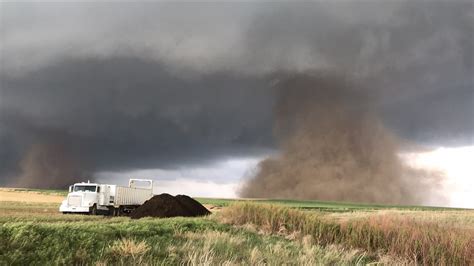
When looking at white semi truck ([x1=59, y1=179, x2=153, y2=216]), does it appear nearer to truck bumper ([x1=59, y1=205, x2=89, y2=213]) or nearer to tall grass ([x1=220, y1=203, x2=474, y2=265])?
truck bumper ([x1=59, y1=205, x2=89, y2=213])

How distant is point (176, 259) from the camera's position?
1252 centimetres

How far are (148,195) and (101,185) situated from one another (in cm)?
986

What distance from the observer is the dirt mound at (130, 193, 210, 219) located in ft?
126

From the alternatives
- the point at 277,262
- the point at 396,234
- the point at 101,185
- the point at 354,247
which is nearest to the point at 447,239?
the point at 396,234

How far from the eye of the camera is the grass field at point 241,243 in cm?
1144

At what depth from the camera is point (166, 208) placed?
39.2 metres

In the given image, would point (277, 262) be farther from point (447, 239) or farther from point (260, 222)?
point (260, 222)

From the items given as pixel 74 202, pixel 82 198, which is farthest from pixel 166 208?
pixel 74 202

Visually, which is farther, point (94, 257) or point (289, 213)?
point (289, 213)

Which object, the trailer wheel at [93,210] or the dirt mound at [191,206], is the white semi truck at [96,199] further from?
the dirt mound at [191,206]

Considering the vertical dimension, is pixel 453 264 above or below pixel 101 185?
below

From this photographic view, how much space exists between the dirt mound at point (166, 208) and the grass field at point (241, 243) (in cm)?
831

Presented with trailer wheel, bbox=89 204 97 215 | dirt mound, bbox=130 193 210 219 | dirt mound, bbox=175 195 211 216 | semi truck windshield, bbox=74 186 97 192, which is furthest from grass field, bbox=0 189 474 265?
semi truck windshield, bbox=74 186 97 192

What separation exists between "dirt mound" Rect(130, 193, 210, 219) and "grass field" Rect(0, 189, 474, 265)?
8.31 metres
